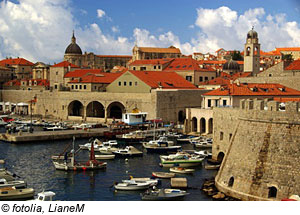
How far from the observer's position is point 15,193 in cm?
2447

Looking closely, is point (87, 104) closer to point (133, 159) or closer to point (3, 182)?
point (133, 159)

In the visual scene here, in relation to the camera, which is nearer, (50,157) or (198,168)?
(198,168)

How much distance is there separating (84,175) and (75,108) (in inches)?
1563

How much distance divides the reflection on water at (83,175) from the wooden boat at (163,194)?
0.44m

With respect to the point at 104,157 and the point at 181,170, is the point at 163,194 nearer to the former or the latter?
the point at 181,170

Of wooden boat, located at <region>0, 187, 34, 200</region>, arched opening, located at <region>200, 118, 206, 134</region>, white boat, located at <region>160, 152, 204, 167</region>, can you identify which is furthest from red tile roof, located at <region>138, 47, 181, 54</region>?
wooden boat, located at <region>0, 187, 34, 200</region>

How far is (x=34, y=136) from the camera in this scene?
4788 cm

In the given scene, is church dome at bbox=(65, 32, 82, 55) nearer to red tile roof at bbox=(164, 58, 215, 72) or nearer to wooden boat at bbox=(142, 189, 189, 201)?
red tile roof at bbox=(164, 58, 215, 72)

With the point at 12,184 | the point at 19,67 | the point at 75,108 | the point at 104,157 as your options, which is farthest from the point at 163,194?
the point at 19,67

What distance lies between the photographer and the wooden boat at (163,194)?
24.0m

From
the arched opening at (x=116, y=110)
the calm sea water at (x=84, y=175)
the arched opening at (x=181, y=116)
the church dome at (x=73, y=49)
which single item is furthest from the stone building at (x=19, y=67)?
the calm sea water at (x=84, y=175)
